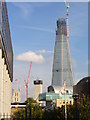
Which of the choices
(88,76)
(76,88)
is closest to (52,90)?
(76,88)

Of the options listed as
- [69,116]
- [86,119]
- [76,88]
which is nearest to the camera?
[86,119]

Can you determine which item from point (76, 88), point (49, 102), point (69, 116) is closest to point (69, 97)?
point (49, 102)

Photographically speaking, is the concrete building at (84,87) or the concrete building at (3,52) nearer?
the concrete building at (3,52)

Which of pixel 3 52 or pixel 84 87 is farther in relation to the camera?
pixel 84 87

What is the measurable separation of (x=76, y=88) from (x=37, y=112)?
14018mm

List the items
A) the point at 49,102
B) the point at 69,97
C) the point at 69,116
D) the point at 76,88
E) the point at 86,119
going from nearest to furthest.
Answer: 1. the point at 86,119
2. the point at 69,116
3. the point at 76,88
4. the point at 69,97
5. the point at 49,102

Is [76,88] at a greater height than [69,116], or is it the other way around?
[76,88]

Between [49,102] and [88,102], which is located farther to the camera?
[49,102]

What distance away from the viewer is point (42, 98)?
179500 mm

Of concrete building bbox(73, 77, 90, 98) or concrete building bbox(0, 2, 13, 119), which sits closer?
concrete building bbox(0, 2, 13, 119)

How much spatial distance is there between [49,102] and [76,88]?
295ft

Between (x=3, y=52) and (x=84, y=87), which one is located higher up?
(x=3, y=52)

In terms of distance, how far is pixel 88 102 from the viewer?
61281 millimetres

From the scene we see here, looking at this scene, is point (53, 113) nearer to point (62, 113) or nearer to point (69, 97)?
point (62, 113)
